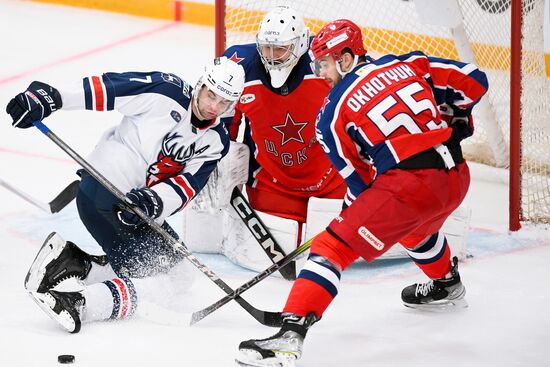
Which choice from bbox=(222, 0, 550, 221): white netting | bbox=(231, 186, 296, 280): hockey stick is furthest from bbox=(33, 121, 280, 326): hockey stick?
bbox=(222, 0, 550, 221): white netting

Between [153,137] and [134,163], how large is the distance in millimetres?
122

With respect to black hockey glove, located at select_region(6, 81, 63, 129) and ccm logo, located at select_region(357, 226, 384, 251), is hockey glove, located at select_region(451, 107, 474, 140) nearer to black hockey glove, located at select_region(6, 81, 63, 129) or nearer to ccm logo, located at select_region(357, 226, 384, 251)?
ccm logo, located at select_region(357, 226, 384, 251)

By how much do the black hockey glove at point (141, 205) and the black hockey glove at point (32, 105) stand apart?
1.22ft

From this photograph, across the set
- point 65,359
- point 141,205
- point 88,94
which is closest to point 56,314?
point 65,359

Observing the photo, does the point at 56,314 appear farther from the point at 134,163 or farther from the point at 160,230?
the point at 134,163

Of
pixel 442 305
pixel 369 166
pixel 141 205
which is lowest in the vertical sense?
pixel 442 305

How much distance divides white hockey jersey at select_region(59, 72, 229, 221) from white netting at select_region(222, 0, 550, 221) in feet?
4.36

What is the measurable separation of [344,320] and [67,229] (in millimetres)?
1357

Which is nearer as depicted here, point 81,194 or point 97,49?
point 81,194

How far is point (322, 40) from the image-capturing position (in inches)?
134

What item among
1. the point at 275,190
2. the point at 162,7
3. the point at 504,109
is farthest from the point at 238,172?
the point at 162,7

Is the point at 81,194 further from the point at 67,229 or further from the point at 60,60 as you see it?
the point at 60,60

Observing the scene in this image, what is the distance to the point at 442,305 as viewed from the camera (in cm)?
388

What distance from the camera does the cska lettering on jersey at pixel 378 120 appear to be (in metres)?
3.29
